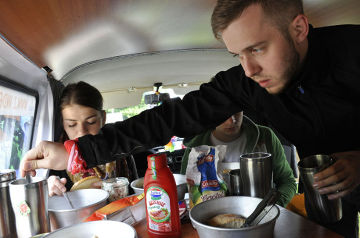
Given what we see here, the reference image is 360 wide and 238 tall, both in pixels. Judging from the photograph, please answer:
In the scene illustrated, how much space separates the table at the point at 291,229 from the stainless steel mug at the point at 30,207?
33 centimetres

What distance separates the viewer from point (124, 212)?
3.26ft

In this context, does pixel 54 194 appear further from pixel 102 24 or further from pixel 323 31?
pixel 323 31

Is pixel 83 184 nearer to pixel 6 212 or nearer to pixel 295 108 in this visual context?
pixel 6 212

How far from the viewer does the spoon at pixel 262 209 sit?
768mm

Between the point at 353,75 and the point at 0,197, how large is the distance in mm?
1452

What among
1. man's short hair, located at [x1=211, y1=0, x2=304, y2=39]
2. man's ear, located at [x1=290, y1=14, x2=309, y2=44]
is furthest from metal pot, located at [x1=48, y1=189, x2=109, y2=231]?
man's ear, located at [x1=290, y1=14, x2=309, y2=44]

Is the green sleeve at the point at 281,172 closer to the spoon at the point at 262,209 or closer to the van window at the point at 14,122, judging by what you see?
the spoon at the point at 262,209

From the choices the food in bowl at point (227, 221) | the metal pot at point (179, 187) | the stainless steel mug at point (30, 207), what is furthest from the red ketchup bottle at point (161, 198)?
the stainless steel mug at point (30, 207)

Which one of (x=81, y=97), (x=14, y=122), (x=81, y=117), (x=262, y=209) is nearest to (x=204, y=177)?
(x=262, y=209)

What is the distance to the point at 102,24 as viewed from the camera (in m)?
1.81

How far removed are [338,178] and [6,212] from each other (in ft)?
3.71

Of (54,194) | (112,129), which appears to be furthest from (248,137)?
(54,194)

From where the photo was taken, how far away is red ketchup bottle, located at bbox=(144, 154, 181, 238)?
86cm

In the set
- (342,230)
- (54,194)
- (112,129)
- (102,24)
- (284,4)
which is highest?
(102,24)
